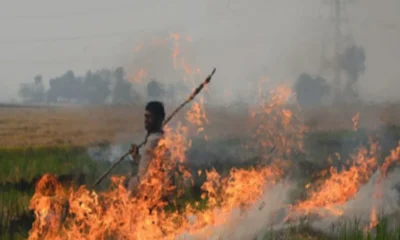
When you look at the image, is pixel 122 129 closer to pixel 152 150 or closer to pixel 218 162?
pixel 218 162

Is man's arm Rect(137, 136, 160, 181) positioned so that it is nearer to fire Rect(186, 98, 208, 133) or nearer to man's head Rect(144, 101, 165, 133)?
man's head Rect(144, 101, 165, 133)

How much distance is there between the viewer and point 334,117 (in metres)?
29.4

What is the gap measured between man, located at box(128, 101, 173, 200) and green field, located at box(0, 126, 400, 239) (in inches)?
72.5

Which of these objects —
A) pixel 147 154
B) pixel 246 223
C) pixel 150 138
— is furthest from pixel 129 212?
pixel 246 223

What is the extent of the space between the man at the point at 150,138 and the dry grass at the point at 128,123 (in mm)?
9686

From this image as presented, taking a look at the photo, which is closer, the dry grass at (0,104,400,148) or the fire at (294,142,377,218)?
the fire at (294,142,377,218)

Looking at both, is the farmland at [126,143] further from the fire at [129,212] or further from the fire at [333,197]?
the fire at [129,212]

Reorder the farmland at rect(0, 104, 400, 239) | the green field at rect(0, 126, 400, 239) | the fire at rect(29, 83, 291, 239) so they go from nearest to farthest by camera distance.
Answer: the fire at rect(29, 83, 291, 239) < the green field at rect(0, 126, 400, 239) < the farmland at rect(0, 104, 400, 239)

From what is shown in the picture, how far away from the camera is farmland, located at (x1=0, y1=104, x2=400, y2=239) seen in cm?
1286

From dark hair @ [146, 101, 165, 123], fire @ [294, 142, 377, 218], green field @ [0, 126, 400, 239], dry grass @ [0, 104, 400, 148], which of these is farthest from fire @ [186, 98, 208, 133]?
dark hair @ [146, 101, 165, 123]

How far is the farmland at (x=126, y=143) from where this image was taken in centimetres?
1286

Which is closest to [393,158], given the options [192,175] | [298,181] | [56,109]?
[298,181]

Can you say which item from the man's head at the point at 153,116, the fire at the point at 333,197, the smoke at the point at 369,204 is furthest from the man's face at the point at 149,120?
the smoke at the point at 369,204

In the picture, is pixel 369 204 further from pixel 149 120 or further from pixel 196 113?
pixel 196 113
